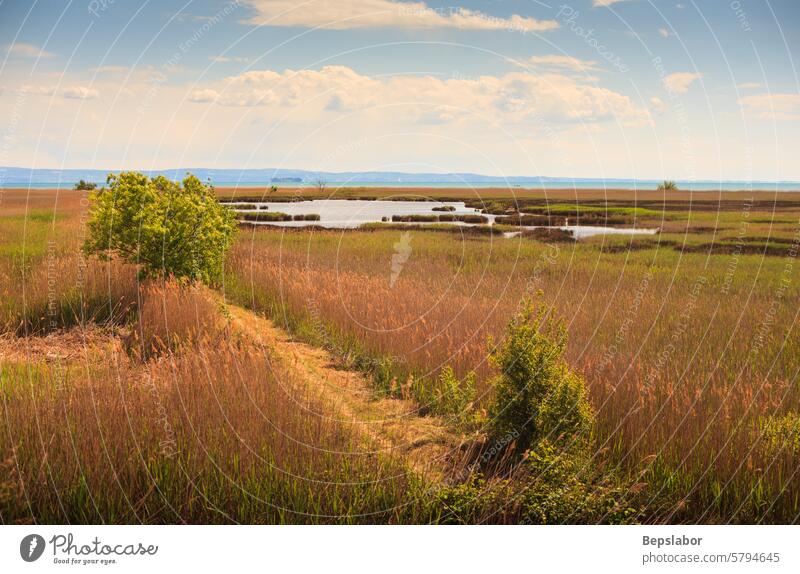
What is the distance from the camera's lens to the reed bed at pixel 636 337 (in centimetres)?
577

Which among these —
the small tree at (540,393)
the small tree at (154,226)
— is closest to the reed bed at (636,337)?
the small tree at (540,393)

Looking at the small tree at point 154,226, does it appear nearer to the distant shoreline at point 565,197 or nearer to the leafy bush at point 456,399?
the leafy bush at point 456,399

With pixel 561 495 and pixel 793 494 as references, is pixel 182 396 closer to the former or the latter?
pixel 561 495

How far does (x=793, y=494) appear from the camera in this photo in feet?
18.2

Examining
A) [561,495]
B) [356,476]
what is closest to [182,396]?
[356,476]

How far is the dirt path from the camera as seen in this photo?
19.7 feet

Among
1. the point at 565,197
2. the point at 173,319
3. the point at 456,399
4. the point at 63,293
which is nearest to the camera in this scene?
the point at 456,399

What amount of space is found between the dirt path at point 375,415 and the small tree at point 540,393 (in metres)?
0.68

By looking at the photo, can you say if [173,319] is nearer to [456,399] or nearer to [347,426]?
[347,426]

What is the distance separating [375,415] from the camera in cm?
755

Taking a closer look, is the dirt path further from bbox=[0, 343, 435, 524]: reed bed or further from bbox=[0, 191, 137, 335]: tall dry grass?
bbox=[0, 191, 137, 335]: tall dry grass

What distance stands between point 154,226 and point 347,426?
7.00m

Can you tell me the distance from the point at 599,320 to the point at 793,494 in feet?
19.8

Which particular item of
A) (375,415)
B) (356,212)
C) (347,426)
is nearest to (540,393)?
(347,426)
